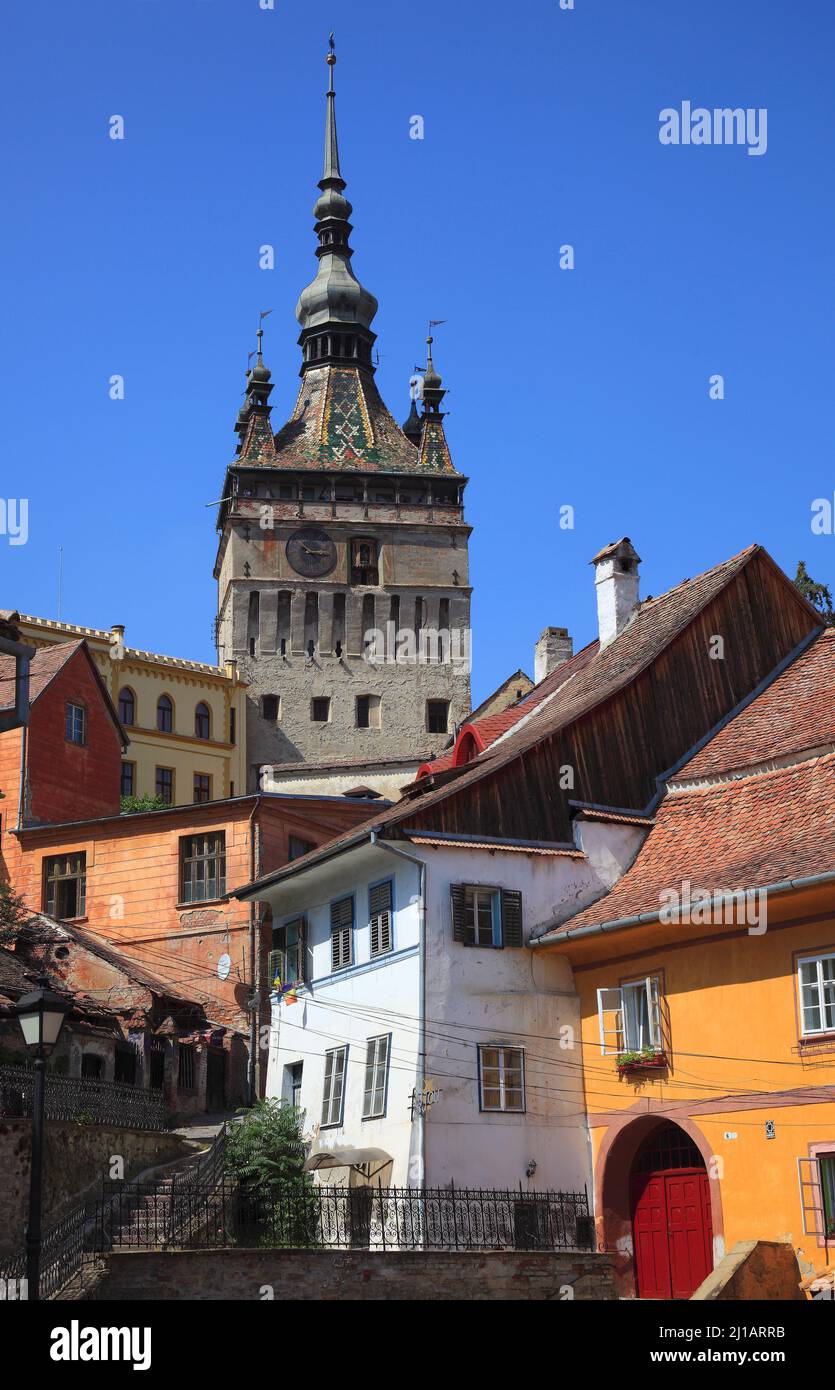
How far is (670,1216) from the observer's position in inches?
1111

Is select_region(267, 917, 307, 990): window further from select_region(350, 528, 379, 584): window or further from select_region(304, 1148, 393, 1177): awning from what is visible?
select_region(350, 528, 379, 584): window

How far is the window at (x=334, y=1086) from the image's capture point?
3097 cm

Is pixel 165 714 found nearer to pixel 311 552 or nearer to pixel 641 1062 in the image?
pixel 311 552

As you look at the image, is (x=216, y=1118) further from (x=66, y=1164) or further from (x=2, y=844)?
(x=2, y=844)

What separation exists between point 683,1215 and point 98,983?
14.9 metres

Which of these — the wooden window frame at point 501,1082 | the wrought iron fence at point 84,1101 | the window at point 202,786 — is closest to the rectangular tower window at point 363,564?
the window at point 202,786

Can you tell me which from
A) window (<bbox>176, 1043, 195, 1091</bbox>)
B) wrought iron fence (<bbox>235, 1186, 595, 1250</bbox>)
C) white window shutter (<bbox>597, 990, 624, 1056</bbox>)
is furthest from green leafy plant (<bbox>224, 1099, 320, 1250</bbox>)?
white window shutter (<bbox>597, 990, 624, 1056</bbox>)

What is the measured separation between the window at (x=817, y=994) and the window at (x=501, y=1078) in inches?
215

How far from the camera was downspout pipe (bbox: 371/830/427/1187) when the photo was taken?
27.9m

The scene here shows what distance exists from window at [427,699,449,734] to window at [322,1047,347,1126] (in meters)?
57.0

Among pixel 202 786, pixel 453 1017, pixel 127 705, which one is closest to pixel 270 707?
pixel 202 786

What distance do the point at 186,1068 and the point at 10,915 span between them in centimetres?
613
